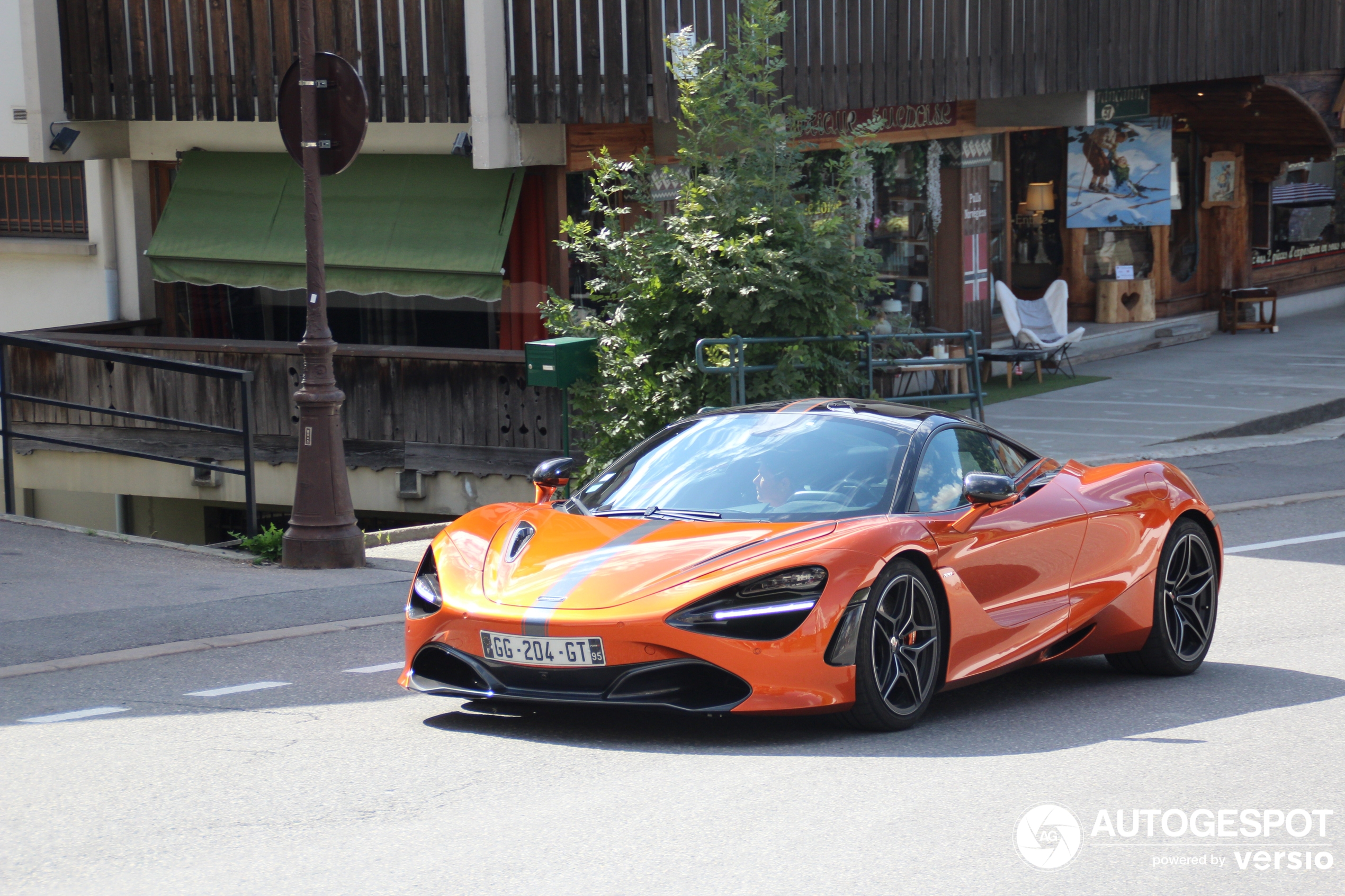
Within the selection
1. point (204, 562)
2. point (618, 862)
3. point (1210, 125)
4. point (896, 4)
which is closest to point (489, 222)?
point (896, 4)

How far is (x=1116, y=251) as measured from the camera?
26.6m

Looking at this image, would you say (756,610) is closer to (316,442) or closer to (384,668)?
(384,668)

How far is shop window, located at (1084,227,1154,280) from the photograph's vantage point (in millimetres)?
26484

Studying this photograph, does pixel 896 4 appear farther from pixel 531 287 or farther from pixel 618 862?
pixel 618 862

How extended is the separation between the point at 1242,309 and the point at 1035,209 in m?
4.47

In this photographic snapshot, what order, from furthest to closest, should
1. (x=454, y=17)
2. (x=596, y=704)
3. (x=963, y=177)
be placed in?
(x=963, y=177), (x=454, y=17), (x=596, y=704)

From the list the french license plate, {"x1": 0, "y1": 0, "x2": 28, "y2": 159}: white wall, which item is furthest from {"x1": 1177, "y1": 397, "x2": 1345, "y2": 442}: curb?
{"x1": 0, "y1": 0, "x2": 28, "y2": 159}: white wall

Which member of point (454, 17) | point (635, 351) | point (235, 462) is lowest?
point (235, 462)

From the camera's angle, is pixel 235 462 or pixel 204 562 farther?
pixel 235 462

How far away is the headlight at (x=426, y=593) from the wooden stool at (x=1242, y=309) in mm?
22457

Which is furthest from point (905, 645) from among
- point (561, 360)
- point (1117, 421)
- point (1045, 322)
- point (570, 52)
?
point (1045, 322)

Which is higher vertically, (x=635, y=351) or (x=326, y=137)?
(x=326, y=137)

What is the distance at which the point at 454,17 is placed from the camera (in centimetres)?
1645

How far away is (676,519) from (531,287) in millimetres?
10487
